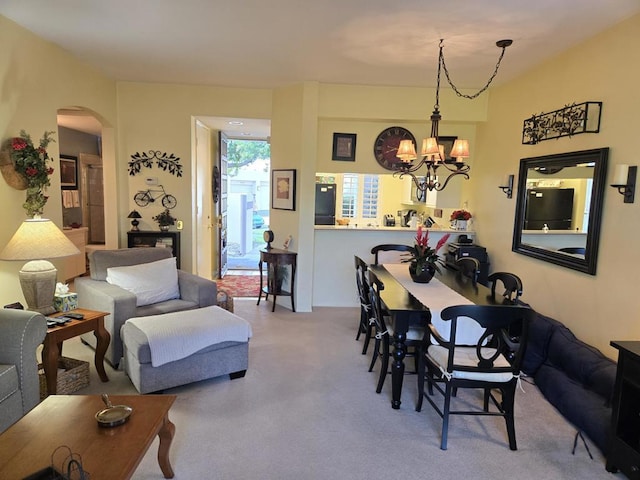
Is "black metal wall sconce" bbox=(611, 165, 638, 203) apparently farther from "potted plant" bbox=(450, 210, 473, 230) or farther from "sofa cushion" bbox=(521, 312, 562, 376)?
"potted plant" bbox=(450, 210, 473, 230)

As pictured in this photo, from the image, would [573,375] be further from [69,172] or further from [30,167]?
[69,172]

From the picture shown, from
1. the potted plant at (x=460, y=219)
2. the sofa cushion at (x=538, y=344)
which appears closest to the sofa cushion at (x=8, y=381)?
the sofa cushion at (x=538, y=344)

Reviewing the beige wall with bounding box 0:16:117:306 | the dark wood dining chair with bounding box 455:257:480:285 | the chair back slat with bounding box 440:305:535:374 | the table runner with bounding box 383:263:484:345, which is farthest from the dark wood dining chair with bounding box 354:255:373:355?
the beige wall with bounding box 0:16:117:306

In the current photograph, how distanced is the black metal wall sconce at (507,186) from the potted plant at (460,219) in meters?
0.66

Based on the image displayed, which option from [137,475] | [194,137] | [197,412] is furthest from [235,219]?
[137,475]

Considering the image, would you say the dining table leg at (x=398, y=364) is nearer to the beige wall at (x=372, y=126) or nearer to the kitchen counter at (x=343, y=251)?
the beige wall at (x=372, y=126)

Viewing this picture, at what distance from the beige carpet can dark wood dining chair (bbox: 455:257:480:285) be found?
1064mm

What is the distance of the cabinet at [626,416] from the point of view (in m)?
2.20

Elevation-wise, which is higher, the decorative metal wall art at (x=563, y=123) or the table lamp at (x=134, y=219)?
the decorative metal wall art at (x=563, y=123)

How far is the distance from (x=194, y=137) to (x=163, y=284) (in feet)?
7.90

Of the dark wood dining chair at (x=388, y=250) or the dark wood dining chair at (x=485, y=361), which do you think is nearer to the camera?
the dark wood dining chair at (x=485, y=361)

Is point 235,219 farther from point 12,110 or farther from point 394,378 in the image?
point 394,378

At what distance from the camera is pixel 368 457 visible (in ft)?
7.87

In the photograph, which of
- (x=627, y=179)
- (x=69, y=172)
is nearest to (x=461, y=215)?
(x=627, y=179)
